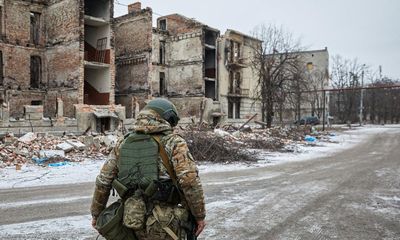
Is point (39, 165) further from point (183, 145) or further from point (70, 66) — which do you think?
point (70, 66)

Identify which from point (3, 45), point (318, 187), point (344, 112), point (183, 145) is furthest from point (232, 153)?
point (344, 112)

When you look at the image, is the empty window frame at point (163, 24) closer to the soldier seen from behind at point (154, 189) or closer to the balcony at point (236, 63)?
the balcony at point (236, 63)

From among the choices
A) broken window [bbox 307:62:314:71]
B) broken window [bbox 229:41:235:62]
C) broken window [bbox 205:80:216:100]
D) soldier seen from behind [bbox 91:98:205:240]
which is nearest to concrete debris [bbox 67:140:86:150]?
soldier seen from behind [bbox 91:98:205:240]

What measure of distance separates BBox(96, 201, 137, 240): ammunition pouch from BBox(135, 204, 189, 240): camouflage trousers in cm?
9

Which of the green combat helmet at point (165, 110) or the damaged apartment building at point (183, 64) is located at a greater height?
the damaged apartment building at point (183, 64)

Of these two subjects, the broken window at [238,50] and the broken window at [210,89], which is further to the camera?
the broken window at [238,50]

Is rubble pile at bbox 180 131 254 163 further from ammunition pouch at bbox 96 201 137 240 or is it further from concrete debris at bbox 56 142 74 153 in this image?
ammunition pouch at bbox 96 201 137 240

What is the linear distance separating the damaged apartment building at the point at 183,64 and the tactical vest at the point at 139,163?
27891 mm

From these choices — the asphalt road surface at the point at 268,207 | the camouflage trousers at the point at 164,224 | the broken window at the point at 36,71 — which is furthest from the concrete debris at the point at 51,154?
the broken window at the point at 36,71

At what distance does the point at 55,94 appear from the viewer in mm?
26141

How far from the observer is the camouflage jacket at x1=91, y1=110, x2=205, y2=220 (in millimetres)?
2850

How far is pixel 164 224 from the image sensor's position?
283cm

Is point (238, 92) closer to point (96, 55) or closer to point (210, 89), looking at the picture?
point (210, 89)

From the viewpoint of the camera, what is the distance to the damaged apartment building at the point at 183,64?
3148 centimetres
